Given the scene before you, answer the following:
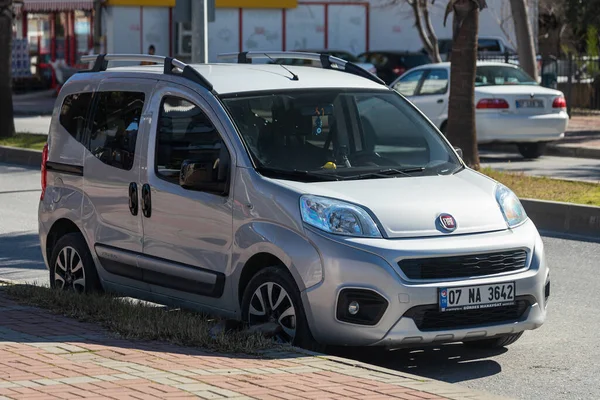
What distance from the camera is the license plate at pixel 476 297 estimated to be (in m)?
6.60

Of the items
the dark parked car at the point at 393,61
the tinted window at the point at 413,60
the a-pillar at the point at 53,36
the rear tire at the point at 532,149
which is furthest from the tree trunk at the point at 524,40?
the a-pillar at the point at 53,36

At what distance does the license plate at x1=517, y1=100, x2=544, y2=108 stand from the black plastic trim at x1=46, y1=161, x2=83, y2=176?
12.3 meters

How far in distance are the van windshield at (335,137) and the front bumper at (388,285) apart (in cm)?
70

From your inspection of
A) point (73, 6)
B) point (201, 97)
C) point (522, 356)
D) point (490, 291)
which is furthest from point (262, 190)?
point (73, 6)

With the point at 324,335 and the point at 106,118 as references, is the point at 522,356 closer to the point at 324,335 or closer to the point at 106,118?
the point at 324,335

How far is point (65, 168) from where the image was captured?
861 centimetres

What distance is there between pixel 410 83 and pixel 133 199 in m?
14.2

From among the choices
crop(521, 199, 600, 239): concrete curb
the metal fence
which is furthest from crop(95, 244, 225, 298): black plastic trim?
the metal fence

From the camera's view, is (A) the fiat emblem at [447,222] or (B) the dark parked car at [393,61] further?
(B) the dark parked car at [393,61]

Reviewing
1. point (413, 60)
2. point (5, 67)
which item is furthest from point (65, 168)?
point (413, 60)

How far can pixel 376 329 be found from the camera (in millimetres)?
6578

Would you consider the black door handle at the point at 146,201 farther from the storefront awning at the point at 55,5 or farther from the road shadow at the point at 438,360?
the storefront awning at the point at 55,5

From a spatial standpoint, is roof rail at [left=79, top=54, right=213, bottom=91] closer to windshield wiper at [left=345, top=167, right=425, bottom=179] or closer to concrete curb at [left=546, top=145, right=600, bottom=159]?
windshield wiper at [left=345, top=167, right=425, bottom=179]

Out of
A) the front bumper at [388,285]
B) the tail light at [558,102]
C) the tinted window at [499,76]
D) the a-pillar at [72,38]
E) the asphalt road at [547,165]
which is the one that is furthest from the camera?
the a-pillar at [72,38]
